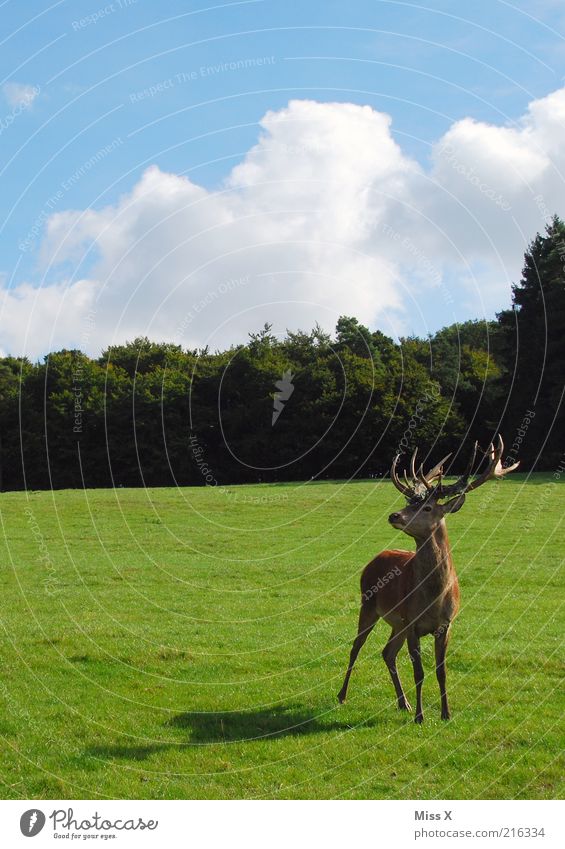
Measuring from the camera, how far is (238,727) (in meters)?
12.0

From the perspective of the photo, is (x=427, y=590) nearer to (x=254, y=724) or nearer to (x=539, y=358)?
(x=254, y=724)

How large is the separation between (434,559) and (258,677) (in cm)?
465

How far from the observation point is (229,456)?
2704 inches

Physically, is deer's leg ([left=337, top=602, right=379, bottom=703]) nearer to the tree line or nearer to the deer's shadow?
the deer's shadow

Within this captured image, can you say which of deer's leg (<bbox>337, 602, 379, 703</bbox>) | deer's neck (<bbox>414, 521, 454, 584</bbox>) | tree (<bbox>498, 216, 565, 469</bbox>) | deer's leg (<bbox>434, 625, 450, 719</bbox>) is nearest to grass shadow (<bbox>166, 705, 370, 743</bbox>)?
deer's leg (<bbox>337, 602, 379, 703</bbox>)

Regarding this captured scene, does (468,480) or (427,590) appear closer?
(427,590)

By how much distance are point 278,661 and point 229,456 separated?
53.0 metres


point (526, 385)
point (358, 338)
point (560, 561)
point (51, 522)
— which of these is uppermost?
point (358, 338)

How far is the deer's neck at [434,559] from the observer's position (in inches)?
467

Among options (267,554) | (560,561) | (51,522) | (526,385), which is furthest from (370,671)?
(526,385)

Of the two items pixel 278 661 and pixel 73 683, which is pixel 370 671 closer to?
pixel 278 661

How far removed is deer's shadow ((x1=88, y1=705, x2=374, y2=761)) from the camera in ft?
37.0

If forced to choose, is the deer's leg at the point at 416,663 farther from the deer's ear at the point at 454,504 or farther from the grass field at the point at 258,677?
the deer's ear at the point at 454,504

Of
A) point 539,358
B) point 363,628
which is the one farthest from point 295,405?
point 363,628
